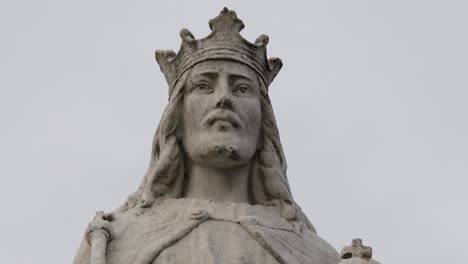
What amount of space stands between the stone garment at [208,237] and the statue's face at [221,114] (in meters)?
0.50

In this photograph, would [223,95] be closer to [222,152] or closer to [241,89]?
[241,89]

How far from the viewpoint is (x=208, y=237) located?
14.4 m

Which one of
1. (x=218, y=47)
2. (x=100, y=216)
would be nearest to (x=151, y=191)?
(x=100, y=216)

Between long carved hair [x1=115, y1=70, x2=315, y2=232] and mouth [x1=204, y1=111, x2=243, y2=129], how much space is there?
A: 51 cm

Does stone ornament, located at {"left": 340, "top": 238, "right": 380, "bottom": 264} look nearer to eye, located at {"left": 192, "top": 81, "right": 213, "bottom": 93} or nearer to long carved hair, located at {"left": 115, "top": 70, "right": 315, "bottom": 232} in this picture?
long carved hair, located at {"left": 115, "top": 70, "right": 315, "bottom": 232}

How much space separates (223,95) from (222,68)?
1.34ft

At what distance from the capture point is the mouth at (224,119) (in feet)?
49.5

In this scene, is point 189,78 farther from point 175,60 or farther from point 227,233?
point 227,233

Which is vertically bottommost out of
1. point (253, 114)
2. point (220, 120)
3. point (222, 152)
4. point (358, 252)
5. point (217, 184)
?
point (358, 252)

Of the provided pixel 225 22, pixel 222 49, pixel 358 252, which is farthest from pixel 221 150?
pixel 358 252

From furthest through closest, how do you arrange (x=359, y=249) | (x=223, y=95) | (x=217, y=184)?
(x=217, y=184)
(x=223, y=95)
(x=359, y=249)

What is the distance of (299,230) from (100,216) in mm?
1896

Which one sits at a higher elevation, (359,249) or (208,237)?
(208,237)

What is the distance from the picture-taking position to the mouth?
15078mm
